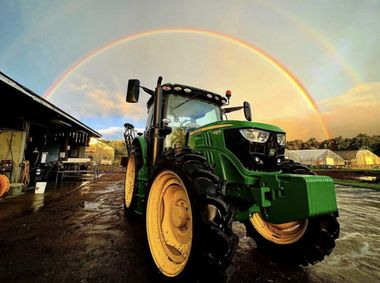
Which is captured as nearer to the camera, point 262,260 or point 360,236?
point 262,260

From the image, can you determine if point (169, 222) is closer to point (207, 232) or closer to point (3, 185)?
point (207, 232)

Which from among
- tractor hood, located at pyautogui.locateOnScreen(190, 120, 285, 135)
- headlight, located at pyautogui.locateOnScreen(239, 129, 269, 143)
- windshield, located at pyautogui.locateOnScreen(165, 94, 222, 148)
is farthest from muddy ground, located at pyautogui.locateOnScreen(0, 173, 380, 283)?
windshield, located at pyautogui.locateOnScreen(165, 94, 222, 148)

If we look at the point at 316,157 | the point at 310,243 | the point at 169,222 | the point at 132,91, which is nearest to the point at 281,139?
the point at 310,243

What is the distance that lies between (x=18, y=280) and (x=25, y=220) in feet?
8.67

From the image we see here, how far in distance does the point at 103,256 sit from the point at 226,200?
1696mm

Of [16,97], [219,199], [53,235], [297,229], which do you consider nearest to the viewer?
[219,199]

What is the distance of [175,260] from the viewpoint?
223 cm

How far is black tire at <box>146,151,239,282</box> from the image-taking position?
1693 millimetres

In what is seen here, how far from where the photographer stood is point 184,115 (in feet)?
12.5

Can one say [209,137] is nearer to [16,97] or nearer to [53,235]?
[53,235]

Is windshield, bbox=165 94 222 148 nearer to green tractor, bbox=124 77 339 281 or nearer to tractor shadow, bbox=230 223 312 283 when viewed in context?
green tractor, bbox=124 77 339 281

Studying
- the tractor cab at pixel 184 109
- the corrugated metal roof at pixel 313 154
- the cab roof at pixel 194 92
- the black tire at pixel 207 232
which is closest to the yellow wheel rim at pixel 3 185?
the tractor cab at pixel 184 109

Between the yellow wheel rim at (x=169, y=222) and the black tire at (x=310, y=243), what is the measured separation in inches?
53.0

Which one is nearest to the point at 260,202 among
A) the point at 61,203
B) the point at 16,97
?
the point at 61,203
